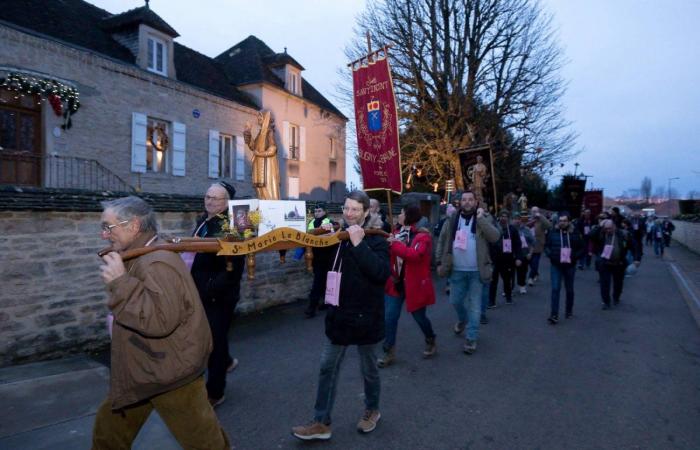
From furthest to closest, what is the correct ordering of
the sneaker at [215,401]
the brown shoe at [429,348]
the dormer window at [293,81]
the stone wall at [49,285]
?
the dormer window at [293,81]
the brown shoe at [429,348]
the stone wall at [49,285]
the sneaker at [215,401]

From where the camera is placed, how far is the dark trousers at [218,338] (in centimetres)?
385

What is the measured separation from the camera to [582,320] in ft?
25.2

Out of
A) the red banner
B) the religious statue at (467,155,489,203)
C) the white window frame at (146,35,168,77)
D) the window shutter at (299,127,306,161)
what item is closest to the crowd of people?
the red banner

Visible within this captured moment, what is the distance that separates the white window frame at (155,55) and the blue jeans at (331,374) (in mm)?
15753

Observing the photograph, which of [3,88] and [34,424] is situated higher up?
[3,88]

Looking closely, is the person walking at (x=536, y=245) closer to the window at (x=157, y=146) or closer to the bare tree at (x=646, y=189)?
the window at (x=157, y=146)

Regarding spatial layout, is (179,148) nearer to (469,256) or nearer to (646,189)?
(469,256)

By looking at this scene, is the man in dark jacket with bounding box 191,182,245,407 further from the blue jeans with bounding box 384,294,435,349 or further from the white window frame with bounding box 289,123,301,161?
the white window frame with bounding box 289,123,301,161

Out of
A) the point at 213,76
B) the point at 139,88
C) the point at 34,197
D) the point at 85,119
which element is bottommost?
the point at 34,197

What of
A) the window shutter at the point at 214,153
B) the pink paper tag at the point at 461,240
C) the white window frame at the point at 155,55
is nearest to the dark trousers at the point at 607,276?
the pink paper tag at the point at 461,240

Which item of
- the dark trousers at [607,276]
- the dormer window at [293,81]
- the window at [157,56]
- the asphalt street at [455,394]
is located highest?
the dormer window at [293,81]

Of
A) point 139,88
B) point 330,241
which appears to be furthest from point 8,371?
point 139,88

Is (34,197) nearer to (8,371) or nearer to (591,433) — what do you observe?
(8,371)

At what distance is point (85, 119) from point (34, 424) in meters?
12.4
